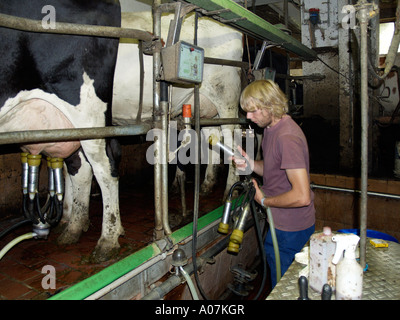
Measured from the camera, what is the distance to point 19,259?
2.38 metres

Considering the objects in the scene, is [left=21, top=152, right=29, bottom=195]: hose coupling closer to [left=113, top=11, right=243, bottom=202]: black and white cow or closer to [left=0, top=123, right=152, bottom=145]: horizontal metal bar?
[left=0, top=123, right=152, bottom=145]: horizontal metal bar

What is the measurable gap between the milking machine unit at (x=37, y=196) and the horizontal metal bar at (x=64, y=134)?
0.93 meters

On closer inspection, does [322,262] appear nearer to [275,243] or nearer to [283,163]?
[283,163]

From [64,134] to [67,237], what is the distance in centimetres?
140

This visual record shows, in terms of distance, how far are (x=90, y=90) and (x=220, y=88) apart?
1796mm

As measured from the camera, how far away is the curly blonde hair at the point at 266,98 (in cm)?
208

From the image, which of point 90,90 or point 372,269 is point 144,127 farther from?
point 372,269

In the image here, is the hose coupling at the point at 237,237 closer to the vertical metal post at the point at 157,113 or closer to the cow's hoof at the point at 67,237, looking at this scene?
the vertical metal post at the point at 157,113

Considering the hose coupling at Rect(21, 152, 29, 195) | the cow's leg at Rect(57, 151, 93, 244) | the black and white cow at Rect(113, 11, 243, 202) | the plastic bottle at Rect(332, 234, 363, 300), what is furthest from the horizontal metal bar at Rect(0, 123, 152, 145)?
the plastic bottle at Rect(332, 234, 363, 300)

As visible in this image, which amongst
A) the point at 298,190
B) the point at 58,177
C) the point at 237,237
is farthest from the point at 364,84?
the point at 58,177

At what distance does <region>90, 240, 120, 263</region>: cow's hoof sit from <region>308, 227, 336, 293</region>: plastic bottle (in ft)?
5.27

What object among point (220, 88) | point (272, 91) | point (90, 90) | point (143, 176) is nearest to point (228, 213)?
point (272, 91)

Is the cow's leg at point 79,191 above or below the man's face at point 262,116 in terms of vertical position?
below

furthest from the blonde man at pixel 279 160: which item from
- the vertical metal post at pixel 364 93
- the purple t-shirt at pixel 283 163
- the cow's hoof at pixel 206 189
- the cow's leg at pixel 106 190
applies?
the cow's hoof at pixel 206 189
